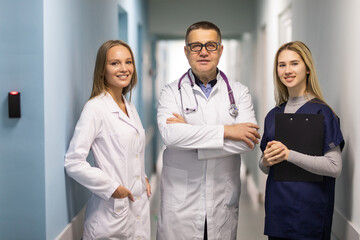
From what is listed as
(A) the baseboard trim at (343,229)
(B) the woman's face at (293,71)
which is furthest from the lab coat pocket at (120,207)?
(A) the baseboard trim at (343,229)

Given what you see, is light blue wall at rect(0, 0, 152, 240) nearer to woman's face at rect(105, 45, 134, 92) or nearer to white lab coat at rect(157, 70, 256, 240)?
woman's face at rect(105, 45, 134, 92)

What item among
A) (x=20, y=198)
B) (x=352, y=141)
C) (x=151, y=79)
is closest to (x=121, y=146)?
(x=20, y=198)

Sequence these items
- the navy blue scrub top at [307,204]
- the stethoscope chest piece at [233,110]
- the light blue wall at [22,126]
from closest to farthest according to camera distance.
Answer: the light blue wall at [22,126], the navy blue scrub top at [307,204], the stethoscope chest piece at [233,110]

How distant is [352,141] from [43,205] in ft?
4.57

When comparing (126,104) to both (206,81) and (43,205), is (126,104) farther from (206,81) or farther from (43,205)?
(43,205)

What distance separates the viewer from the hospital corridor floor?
12.5 feet

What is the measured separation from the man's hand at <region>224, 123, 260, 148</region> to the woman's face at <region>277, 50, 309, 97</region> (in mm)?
265

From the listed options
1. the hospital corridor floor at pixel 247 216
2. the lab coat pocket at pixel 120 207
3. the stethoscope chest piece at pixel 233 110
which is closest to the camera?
the lab coat pocket at pixel 120 207

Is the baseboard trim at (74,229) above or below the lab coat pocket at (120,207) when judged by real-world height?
below

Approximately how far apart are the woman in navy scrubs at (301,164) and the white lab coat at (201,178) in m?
0.20

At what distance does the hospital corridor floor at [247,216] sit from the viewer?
3.82 m

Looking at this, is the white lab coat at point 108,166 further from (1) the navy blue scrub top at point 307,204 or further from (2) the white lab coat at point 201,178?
(1) the navy blue scrub top at point 307,204

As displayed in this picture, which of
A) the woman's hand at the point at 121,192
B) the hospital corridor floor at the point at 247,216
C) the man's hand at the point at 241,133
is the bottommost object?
the hospital corridor floor at the point at 247,216

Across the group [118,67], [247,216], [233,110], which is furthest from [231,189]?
[247,216]
